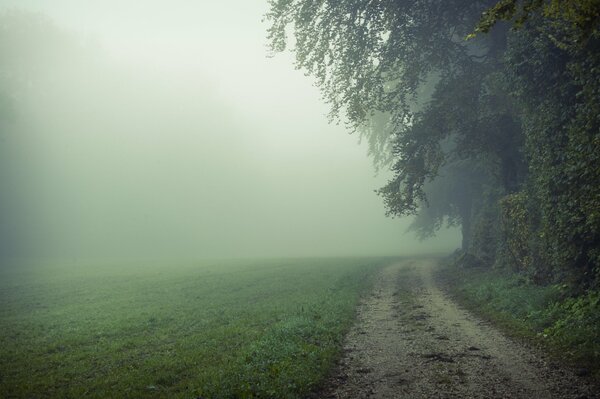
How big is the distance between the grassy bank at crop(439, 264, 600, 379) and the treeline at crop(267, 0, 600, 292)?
102 centimetres

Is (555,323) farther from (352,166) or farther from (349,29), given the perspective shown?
(352,166)

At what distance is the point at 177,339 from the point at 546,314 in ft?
47.0

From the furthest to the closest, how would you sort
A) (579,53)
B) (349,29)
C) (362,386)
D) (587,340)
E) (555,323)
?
(349,29) → (579,53) → (555,323) → (587,340) → (362,386)

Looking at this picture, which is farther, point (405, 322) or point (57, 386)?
point (405, 322)

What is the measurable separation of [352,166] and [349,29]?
167888mm

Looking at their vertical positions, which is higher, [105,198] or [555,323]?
[105,198]

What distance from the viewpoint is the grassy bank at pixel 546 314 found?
1056cm

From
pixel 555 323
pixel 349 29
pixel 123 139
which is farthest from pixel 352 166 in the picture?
pixel 555 323

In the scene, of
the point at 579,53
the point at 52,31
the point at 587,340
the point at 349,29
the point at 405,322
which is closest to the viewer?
the point at 587,340

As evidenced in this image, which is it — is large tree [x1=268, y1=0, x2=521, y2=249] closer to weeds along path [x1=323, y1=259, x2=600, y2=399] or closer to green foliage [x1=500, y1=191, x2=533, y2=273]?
green foliage [x1=500, y1=191, x2=533, y2=273]

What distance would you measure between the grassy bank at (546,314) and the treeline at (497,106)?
1020 millimetres

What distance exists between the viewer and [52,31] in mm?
85938

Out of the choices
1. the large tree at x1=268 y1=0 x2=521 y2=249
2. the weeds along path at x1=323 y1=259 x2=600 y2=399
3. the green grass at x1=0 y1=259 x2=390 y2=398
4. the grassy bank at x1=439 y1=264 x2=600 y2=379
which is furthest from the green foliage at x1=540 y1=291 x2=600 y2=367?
the large tree at x1=268 y1=0 x2=521 y2=249

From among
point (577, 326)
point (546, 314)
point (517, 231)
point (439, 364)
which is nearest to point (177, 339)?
point (439, 364)
